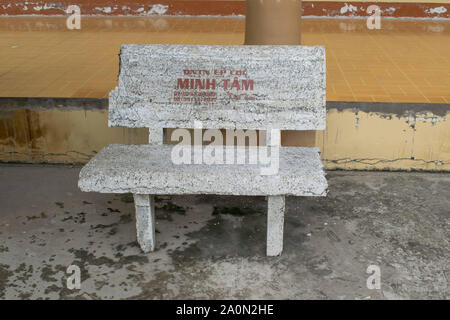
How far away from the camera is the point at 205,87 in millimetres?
3717

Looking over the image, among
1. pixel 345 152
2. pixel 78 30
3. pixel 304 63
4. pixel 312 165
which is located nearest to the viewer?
pixel 312 165

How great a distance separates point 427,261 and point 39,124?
3218 mm

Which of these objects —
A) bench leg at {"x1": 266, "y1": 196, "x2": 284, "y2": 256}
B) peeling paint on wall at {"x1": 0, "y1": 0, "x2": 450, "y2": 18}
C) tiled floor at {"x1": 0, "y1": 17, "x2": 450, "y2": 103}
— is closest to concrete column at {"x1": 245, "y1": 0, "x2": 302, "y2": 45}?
tiled floor at {"x1": 0, "y1": 17, "x2": 450, "y2": 103}

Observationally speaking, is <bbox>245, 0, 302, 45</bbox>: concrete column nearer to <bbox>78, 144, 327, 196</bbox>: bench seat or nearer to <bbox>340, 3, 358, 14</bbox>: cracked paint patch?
<bbox>78, 144, 327, 196</bbox>: bench seat

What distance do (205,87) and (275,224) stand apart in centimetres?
110

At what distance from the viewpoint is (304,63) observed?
3.67 metres

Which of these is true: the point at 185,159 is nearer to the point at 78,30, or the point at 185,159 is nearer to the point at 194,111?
the point at 194,111

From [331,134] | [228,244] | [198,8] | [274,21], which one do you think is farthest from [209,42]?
[228,244]

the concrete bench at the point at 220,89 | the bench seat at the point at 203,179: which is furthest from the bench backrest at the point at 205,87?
the bench seat at the point at 203,179

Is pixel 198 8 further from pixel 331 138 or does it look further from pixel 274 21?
pixel 331 138

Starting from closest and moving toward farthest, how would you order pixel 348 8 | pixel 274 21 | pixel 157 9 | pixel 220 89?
pixel 220 89, pixel 274 21, pixel 348 8, pixel 157 9

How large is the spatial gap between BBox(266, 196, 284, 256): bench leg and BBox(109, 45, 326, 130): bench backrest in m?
0.70

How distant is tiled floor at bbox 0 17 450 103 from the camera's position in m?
4.81

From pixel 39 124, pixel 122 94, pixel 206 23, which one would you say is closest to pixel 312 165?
pixel 122 94
